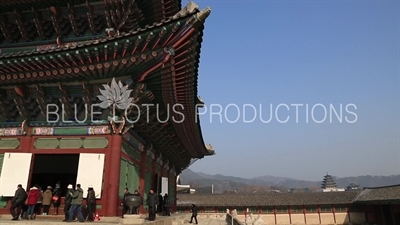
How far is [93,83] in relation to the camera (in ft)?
43.6

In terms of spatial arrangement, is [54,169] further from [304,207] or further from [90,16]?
[304,207]

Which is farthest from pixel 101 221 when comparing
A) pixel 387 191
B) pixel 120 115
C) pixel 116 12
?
pixel 387 191

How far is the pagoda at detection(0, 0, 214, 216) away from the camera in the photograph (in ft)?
38.3

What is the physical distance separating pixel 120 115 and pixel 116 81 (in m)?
1.52

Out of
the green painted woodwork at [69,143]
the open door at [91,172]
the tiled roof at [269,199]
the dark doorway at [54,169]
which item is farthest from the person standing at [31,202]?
the tiled roof at [269,199]

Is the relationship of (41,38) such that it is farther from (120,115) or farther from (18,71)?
(120,115)

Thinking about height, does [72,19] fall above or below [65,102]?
above

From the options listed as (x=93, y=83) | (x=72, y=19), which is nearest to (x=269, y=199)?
(x=93, y=83)

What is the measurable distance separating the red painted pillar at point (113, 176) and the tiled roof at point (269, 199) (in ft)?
150

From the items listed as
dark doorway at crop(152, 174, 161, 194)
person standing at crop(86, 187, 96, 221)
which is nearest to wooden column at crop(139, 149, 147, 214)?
dark doorway at crop(152, 174, 161, 194)

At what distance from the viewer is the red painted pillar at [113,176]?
13039 mm

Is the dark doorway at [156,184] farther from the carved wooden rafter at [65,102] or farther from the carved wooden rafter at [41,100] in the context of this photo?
the carved wooden rafter at [41,100]

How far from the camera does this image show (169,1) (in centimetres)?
1639

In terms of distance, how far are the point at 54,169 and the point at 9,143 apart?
28.0 feet
